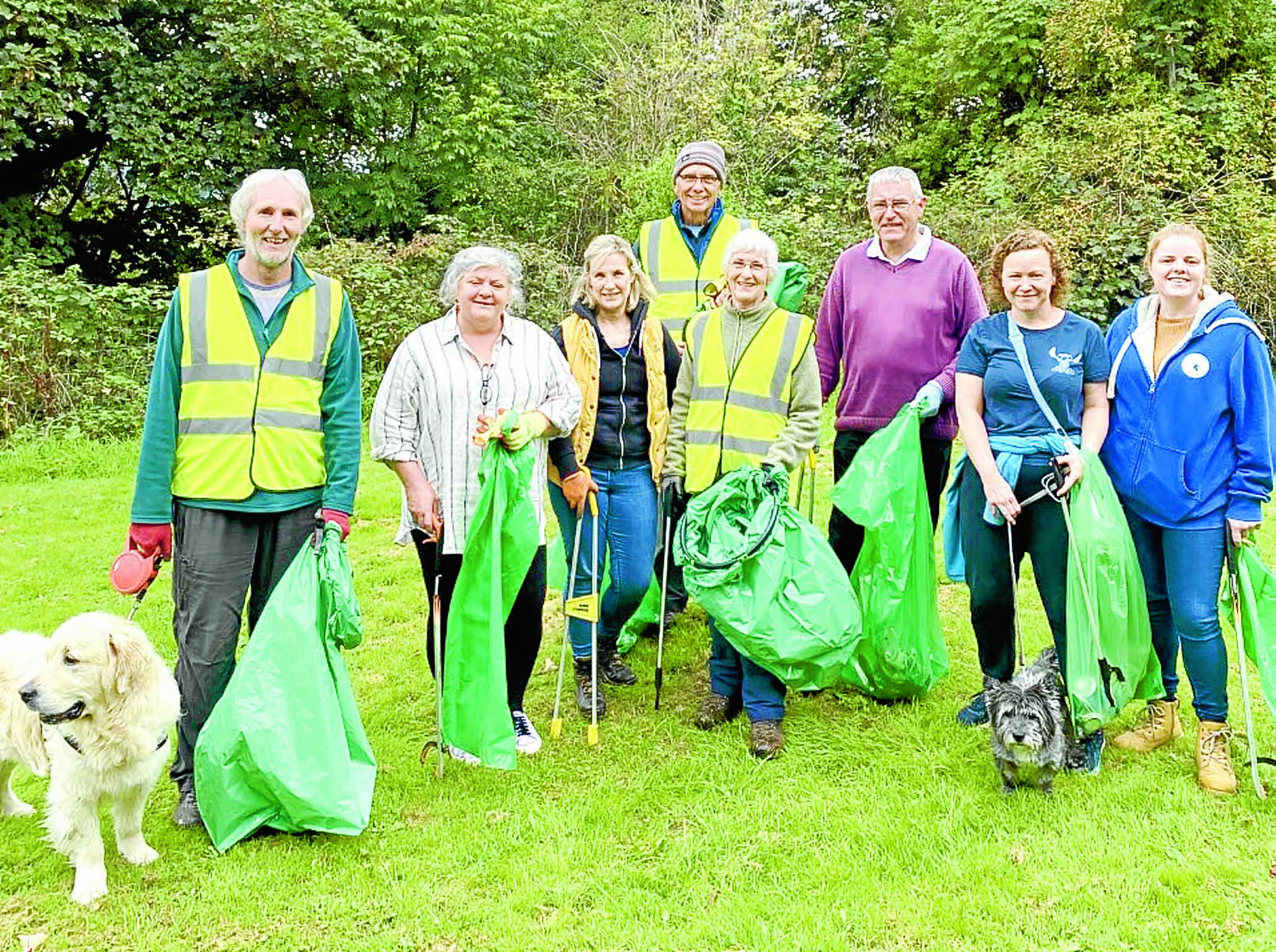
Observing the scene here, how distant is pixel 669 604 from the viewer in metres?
4.80

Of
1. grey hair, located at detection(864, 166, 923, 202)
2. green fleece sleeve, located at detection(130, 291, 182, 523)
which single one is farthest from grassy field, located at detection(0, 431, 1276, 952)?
grey hair, located at detection(864, 166, 923, 202)

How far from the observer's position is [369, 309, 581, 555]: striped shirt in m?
3.34

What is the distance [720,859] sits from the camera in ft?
9.74

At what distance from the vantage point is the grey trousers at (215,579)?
3.02 metres

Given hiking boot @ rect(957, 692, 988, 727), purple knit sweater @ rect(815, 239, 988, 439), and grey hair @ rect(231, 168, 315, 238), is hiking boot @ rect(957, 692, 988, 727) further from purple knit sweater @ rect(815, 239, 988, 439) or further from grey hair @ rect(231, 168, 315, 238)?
grey hair @ rect(231, 168, 315, 238)

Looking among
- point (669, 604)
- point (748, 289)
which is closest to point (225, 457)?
point (748, 289)

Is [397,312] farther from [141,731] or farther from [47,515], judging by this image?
[141,731]

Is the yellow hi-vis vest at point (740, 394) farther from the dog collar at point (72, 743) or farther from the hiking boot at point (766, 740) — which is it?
the dog collar at point (72, 743)

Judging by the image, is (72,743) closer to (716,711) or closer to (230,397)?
(230,397)

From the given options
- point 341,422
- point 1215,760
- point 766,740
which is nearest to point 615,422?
point 341,422

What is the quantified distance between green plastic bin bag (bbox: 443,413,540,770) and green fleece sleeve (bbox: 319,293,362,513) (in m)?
0.42

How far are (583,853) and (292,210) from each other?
6.77 ft

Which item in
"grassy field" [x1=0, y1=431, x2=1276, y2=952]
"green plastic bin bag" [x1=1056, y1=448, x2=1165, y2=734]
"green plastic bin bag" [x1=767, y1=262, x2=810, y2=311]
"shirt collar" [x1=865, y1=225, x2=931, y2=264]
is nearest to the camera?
"grassy field" [x1=0, y1=431, x2=1276, y2=952]

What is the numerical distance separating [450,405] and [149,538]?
984 millimetres
